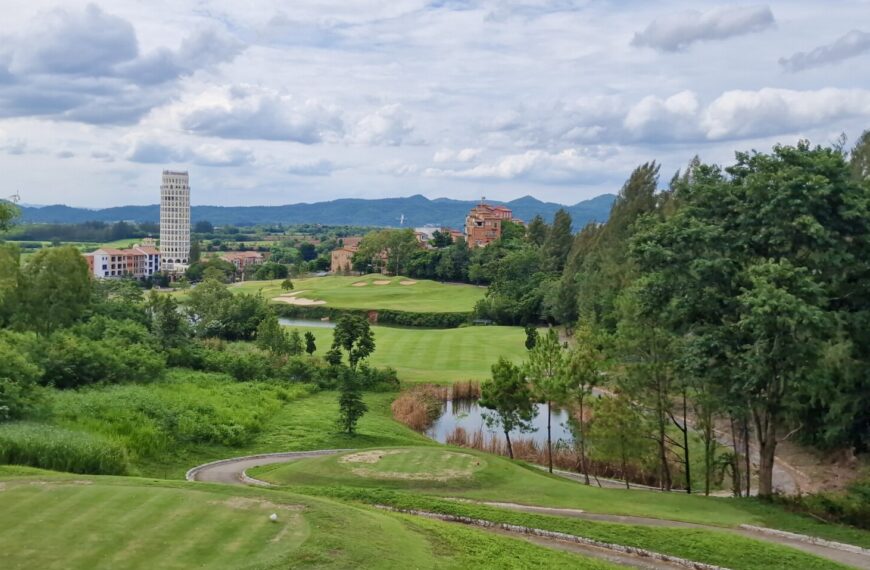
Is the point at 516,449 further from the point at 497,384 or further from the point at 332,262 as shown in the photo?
the point at 332,262

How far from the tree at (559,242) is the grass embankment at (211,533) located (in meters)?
72.3

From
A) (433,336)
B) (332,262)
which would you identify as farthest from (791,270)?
(332,262)

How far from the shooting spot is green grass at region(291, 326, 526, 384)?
4747cm

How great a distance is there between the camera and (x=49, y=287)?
1467 inches

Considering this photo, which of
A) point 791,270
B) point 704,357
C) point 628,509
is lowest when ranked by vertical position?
point 628,509

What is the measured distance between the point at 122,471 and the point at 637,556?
535 inches

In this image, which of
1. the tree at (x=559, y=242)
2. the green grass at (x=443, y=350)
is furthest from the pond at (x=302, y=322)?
the tree at (x=559, y=242)

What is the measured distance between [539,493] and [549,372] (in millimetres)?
8286

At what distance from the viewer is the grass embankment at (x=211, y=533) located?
10.9 m

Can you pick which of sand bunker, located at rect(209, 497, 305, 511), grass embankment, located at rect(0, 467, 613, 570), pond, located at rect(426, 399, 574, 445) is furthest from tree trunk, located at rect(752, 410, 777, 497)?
sand bunker, located at rect(209, 497, 305, 511)

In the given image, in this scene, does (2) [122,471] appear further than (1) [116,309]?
No

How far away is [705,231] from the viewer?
67.7 feet

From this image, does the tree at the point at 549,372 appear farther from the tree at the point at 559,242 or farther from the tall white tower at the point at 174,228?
the tall white tower at the point at 174,228

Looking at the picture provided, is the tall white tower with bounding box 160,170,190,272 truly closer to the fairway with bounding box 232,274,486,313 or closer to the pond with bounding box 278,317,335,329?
the fairway with bounding box 232,274,486,313
